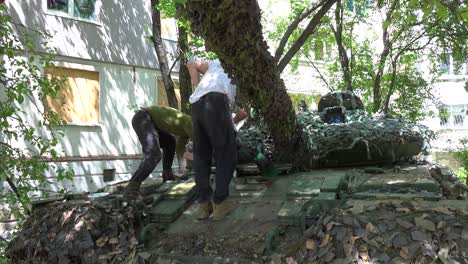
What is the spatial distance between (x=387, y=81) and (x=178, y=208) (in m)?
13.3

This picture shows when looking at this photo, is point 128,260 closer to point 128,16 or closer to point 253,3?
point 253,3

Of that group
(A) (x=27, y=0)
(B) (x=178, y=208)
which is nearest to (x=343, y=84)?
(A) (x=27, y=0)

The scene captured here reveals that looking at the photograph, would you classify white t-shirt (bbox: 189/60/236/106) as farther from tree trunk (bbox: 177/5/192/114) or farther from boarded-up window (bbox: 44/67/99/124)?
boarded-up window (bbox: 44/67/99/124)

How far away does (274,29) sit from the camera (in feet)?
58.6

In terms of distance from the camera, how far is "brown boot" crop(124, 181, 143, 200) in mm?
4516

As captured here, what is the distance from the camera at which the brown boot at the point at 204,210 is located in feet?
13.9

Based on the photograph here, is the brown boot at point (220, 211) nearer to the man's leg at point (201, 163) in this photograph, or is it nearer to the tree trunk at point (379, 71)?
the man's leg at point (201, 163)

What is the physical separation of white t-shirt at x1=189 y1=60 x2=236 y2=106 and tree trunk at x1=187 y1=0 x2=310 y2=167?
8cm

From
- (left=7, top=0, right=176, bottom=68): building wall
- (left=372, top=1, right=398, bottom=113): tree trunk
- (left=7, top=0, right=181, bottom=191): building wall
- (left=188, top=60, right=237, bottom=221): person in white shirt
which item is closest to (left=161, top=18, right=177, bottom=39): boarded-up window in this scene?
(left=7, top=0, right=181, bottom=191): building wall

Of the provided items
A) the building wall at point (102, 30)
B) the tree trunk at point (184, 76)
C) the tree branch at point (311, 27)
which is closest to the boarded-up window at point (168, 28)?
the building wall at point (102, 30)

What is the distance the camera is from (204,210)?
424 cm

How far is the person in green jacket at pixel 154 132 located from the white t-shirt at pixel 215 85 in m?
0.75

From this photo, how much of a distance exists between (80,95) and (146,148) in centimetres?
855

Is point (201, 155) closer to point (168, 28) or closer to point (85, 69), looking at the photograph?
point (85, 69)
